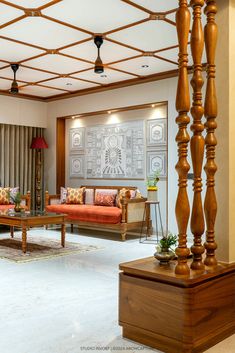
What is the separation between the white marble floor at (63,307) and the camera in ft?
8.02

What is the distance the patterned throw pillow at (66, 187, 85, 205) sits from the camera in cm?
792

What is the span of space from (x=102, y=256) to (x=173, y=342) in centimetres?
304

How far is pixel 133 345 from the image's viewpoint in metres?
2.43

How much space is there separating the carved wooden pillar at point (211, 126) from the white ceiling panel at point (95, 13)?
1.85 meters

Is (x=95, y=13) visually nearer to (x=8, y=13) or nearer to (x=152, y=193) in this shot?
(x=8, y=13)

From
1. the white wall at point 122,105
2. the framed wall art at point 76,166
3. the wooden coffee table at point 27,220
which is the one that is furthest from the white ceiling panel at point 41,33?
the framed wall art at point 76,166

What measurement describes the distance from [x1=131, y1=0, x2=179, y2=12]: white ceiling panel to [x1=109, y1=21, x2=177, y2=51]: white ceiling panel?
1.18 ft

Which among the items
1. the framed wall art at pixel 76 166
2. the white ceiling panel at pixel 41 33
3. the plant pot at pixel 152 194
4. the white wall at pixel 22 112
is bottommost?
the plant pot at pixel 152 194

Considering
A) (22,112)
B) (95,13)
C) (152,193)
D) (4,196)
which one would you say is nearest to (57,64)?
(95,13)

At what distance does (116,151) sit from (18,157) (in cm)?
237

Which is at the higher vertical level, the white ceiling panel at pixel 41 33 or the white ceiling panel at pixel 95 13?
the white ceiling panel at pixel 41 33

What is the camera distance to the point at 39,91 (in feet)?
27.3

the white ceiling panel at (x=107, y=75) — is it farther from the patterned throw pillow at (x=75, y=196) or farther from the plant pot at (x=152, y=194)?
the patterned throw pillow at (x=75, y=196)

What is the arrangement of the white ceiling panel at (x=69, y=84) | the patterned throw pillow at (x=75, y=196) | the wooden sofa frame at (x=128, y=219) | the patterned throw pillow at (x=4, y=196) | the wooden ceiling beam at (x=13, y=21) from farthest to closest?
the patterned throw pillow at (x=75, y=196), the patterned throw pillow at (x=4, y=196), the white ceiling panel at (x=69, y=84), the wooden sofa frame at (x=128, y=219), the wooden ceiling beam at (x=13, y=21)
